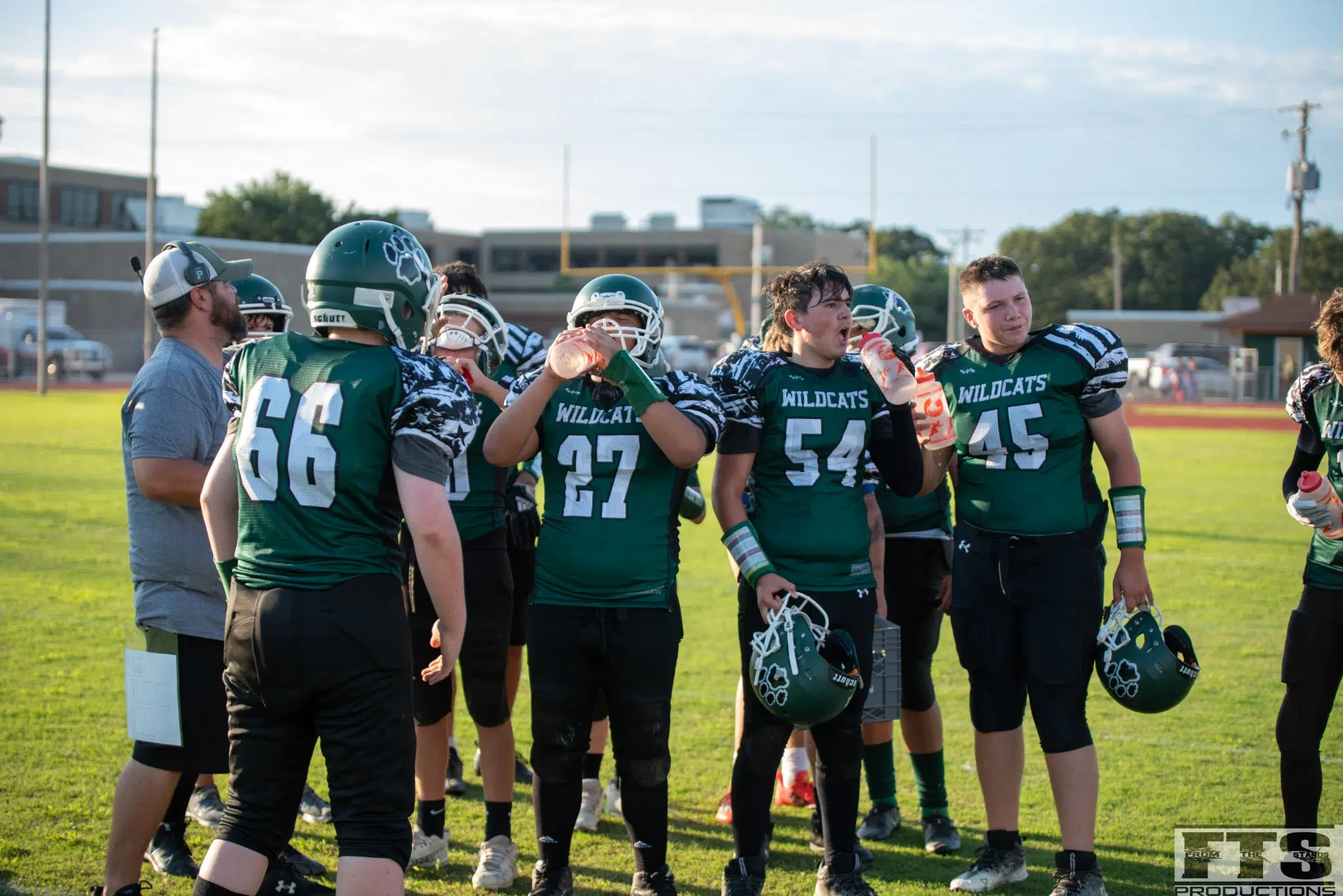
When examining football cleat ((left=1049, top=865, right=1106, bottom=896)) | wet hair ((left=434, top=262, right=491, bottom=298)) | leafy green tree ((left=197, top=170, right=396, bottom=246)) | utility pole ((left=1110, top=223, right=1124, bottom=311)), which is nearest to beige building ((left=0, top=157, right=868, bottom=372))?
leafy green tree ((left=197, top=170, right=396, bottom=246))

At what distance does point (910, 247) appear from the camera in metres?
108

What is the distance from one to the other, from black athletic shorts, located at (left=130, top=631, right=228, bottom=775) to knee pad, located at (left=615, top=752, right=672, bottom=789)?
4.24ft

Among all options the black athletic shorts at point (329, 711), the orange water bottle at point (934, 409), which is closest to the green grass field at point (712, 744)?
the black athletic shorts at point (329, 711)

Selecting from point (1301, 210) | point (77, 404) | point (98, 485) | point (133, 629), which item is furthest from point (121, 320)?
point (133, 629)

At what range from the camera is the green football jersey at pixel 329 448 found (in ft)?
10.5

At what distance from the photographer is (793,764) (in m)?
5.56

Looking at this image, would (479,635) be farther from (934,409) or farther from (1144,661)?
(1144,661)

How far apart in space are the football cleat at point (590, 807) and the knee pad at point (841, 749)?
1.27 metres

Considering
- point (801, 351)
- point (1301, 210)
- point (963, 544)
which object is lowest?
point (963, 544)

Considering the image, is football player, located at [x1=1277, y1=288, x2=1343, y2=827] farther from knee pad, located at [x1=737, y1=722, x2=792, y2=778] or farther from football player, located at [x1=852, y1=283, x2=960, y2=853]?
knee pad, located at [x1=737, y1=722, x2=792, y2=778]

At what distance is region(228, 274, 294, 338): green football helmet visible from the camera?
5.22 metres

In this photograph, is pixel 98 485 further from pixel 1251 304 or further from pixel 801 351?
pixel 1251 304

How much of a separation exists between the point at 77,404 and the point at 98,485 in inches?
646

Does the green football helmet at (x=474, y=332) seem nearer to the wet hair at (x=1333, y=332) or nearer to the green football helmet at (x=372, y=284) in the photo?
the green football helmet at (x=372, y=284)
